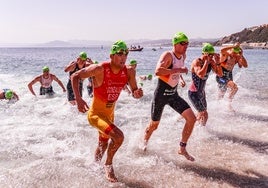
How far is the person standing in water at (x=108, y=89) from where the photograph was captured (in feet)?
17.1

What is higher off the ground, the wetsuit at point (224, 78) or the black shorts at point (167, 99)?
the black shorts at point (167, 99)

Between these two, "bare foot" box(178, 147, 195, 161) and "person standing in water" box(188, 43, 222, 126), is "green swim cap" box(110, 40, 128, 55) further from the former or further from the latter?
"person standing in water" box(188, 43, 222, 126)

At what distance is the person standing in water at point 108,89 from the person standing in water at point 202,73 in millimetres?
2523

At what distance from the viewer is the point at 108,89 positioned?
5328 millimetres

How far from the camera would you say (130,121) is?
33.6 feet

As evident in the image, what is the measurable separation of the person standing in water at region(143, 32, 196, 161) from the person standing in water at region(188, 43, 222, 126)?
3.76 ft

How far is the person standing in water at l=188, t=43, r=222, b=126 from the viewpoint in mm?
7461

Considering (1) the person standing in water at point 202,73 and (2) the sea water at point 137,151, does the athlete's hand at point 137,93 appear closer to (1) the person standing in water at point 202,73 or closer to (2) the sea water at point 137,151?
(2) the sea water at point 137,151

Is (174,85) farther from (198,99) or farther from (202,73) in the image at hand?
(198,99)

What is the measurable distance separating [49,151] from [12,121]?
143 inches

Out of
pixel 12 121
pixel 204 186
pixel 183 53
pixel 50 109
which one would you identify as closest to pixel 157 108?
pixel 183 53

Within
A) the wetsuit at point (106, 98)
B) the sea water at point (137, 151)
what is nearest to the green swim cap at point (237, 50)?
the sea water at point (137, 151)

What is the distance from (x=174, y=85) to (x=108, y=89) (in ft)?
5.39

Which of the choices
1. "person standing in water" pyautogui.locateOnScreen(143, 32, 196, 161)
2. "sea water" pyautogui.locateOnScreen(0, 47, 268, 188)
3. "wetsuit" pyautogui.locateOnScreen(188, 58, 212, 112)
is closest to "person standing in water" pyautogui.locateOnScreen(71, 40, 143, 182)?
"sea water" pyautogui.locateOnScreen(0, 47, 268, 188)
